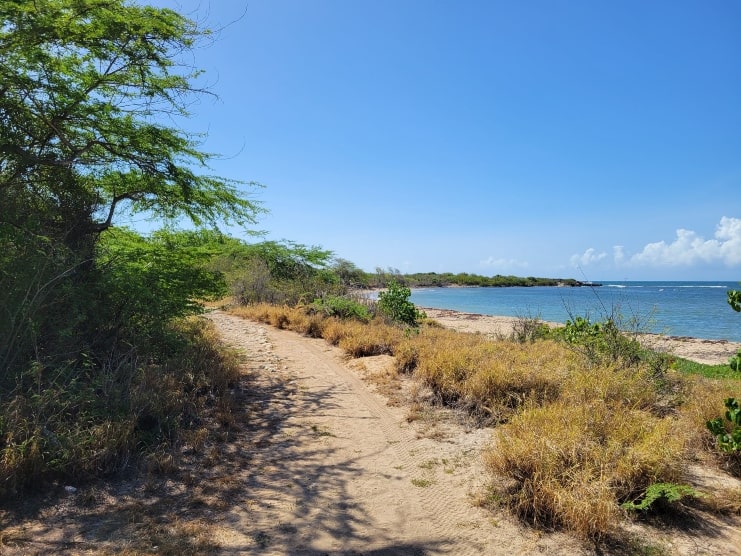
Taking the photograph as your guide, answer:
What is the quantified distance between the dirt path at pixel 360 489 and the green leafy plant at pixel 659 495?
26.9 inches

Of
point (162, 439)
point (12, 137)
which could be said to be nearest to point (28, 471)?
point (162, 439)

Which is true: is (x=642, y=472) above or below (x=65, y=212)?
below

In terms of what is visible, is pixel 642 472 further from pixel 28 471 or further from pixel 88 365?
pixel 88 365

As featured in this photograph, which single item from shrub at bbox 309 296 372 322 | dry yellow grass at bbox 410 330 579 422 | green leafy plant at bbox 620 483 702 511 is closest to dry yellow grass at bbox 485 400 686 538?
green leafy plant at bbox 620 483 702 511

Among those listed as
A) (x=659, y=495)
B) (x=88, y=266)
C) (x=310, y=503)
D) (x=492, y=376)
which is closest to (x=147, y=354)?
(x=88, y=266)

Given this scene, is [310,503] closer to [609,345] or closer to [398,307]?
[609,345]

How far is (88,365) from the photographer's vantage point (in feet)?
16.5

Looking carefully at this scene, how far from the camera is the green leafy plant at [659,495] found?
135 inches

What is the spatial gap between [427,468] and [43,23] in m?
6.59

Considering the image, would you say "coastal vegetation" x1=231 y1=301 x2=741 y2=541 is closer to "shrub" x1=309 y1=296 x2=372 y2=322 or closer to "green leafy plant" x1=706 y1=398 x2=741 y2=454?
"green leafy plant" x1=706 y1=398 x2=741 y2=454

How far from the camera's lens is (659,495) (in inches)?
136

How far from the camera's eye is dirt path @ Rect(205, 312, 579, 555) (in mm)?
3311

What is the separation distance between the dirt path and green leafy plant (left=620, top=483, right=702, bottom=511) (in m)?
0.68

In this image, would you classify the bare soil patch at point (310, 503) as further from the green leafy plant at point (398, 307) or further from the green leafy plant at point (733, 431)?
the green leafy plant at point (398, 307)
